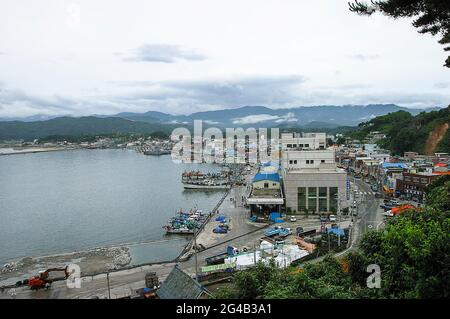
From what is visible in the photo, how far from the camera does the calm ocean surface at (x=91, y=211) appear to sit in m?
13.9

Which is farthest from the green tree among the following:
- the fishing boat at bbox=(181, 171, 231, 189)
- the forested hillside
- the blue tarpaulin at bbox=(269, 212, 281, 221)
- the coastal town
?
the forested hillside

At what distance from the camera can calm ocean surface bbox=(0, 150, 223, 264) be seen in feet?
45.5

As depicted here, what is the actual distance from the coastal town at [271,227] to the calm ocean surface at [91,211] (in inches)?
37.8

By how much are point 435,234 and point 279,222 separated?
33.8ft

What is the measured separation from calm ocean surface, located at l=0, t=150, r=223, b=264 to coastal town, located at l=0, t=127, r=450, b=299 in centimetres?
96

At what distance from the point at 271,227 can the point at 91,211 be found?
996cm

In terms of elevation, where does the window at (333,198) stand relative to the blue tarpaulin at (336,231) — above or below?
above

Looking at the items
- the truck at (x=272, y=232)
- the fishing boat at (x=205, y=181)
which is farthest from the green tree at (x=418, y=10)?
the fishing boat at (x=205, y=181)

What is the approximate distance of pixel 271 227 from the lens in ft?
44.7

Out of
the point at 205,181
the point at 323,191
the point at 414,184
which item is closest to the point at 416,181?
the point at 414,184

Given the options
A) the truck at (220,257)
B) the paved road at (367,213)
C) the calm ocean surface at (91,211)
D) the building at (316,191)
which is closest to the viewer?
the truck at (220,257)

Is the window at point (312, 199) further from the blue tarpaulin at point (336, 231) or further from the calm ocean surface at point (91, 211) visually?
the calm ocean surface at point (91, 211)

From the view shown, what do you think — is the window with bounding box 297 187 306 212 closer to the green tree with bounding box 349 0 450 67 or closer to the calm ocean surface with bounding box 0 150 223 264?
the calm ocean surface with bounding box 0 150 223 264

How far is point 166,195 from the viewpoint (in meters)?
23.8
